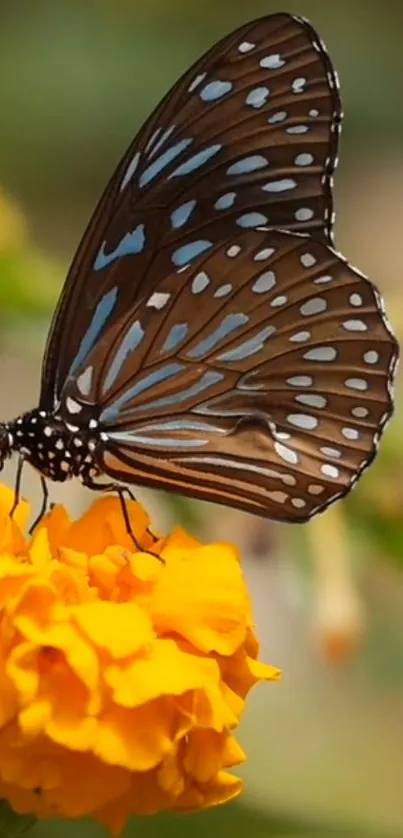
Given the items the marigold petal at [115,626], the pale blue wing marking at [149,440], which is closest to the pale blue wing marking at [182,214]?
the pale blue wing marking at [149,440]

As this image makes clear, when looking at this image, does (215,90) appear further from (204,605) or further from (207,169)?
(204,605)

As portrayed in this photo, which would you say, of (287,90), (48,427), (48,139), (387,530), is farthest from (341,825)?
(48,139)

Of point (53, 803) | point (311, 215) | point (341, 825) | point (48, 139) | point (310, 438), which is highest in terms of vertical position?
point (48, 139)

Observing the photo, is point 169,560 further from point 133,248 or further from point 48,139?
point 48,139

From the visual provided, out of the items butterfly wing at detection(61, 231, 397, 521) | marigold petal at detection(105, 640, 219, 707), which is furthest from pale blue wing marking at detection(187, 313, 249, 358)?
marigold petal at detection(105, 640, 219, 707)

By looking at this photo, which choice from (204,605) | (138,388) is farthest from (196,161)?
(204,605)

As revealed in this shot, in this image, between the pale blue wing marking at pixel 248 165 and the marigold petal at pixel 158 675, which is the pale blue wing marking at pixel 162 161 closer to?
the pale blue wing marking at pixel 248 165
